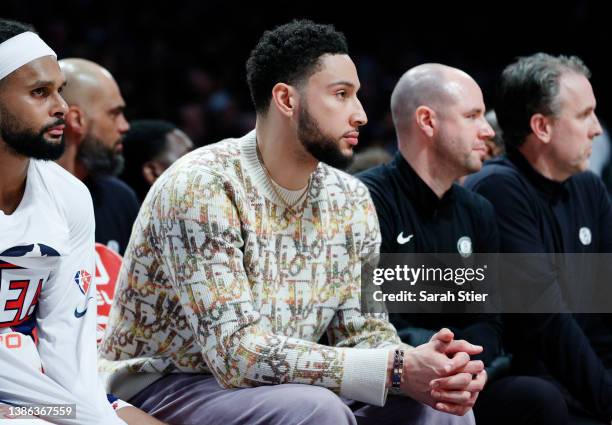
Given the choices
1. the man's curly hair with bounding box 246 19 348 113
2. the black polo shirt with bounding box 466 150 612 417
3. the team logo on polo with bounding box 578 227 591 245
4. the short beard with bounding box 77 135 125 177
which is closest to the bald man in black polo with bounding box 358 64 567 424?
the black polo shirt with bounding box 466 150 612 417

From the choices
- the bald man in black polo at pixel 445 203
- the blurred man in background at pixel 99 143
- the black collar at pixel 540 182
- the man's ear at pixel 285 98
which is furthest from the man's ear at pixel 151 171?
the man's ear at pixel 285 98

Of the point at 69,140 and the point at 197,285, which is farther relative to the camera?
the point at 69,140

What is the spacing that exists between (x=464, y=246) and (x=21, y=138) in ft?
5.40

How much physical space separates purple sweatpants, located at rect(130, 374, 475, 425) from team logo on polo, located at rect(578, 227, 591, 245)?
126cm

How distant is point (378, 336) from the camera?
2850 millimetres

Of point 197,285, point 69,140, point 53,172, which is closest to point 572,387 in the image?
point 197,285

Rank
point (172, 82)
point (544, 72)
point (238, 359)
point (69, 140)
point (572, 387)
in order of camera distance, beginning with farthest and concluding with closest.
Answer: point (172, 82) → point (69, 140) → point (544, 72) → point (572, 387) → point (238, 359)

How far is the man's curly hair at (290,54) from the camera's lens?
2885mm

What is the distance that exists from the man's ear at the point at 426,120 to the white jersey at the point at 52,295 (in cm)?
144

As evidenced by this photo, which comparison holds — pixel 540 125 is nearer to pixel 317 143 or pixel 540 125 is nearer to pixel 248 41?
pixel 317 143

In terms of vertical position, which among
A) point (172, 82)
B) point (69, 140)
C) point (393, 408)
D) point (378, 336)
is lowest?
point (393, 408)

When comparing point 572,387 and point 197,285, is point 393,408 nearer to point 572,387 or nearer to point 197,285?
point 197,285

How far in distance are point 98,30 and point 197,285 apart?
15.9ft

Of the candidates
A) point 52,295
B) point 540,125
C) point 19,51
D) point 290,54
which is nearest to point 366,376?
point 52,295
